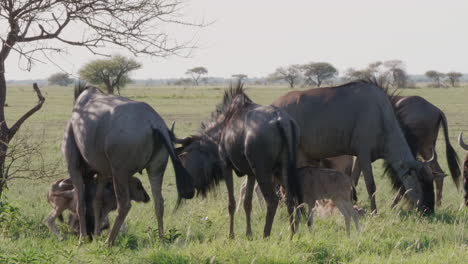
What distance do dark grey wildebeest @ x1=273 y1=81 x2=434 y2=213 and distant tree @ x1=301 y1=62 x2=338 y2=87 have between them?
295ft

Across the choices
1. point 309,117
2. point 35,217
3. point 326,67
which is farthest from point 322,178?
point 326,67

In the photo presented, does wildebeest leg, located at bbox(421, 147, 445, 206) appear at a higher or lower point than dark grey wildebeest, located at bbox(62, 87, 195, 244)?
lower

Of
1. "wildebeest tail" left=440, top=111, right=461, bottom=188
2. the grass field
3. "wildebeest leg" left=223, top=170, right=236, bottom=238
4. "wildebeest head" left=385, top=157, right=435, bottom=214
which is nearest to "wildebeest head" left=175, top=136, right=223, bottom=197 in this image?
"wildebeest leg" left=223, top=170, right=236, bottom=238

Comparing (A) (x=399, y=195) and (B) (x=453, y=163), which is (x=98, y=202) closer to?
(A) (x=399, y=195)

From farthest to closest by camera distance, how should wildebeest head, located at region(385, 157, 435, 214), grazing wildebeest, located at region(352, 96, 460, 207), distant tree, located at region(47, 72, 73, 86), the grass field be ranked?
grazing wildebeest, located at region(352, 96, 460, 207) < wildebeest head, located at region(385, 157, 435, 214) < distant tree, located at region(47, 72, 73, 86) < the grass field

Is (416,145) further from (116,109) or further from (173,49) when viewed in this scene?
(116,109)

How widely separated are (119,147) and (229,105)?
6.02 ft

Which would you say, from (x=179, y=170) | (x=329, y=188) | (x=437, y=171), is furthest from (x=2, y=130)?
(x=437, y=171)

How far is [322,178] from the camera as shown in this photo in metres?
7.86

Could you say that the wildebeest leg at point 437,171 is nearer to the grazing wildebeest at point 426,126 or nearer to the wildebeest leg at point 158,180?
the grazing wildebeest at point 426,126

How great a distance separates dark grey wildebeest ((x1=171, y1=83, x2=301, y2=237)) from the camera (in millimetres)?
7336

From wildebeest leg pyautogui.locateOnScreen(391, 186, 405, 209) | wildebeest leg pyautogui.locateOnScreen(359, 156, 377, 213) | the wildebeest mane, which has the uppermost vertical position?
the wildebeest mane

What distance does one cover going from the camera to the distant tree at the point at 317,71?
99.2m

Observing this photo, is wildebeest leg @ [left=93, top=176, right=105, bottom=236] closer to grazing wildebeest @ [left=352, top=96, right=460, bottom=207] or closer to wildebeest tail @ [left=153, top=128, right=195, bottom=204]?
wildebeest tail @ [left=153, top=128, right=195, bottom=204]
